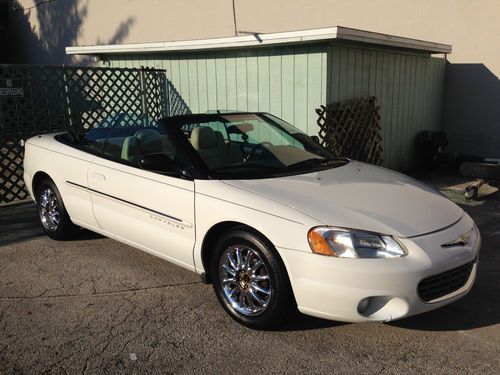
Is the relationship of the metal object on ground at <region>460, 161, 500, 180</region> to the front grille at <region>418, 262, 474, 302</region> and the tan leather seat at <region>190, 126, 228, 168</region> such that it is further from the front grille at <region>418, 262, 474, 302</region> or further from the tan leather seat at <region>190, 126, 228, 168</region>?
the tan leather seat at <region>190, 126, 228, 168</region>

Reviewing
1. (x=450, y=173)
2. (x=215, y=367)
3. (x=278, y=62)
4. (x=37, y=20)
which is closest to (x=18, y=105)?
(x=278, y=62)

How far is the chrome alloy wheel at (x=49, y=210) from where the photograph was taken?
17.2 feet

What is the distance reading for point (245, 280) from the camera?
3469mm

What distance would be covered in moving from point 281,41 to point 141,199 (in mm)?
3744

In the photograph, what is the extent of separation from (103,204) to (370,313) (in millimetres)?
2537

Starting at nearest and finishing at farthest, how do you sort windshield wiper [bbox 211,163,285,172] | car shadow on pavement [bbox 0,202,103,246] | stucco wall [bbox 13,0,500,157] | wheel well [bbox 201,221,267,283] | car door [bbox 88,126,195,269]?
wheel well [bbox 201,221,267,283], car door [bbox 88,126,195,269], windshield wiper [bbox 211,163,285,172], car shadow on pavement [bbox 0,202,103,246], stucco wall [bbox 13,0,500,157]

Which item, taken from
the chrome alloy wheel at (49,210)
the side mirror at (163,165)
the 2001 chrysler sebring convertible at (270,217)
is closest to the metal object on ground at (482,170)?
the 2001 chrysler sebring convertible at (270,217)

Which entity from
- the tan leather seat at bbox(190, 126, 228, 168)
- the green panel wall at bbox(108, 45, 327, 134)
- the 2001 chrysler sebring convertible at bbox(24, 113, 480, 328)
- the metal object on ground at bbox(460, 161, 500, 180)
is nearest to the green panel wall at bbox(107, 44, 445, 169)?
the green panel wall at bbox(108, 45, 327, 134)

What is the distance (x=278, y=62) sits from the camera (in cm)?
754

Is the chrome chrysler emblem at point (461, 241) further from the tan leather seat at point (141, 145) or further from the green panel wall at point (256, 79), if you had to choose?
the green panel wall at point (256, 79)

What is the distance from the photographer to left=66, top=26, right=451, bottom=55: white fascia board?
21.6ft

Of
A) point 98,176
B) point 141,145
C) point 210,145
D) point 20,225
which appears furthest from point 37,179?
point 210,145

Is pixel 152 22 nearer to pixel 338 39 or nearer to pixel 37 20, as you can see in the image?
pixel 37 20

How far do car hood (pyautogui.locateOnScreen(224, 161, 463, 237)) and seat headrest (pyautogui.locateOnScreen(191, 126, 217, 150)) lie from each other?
0.53 metres
